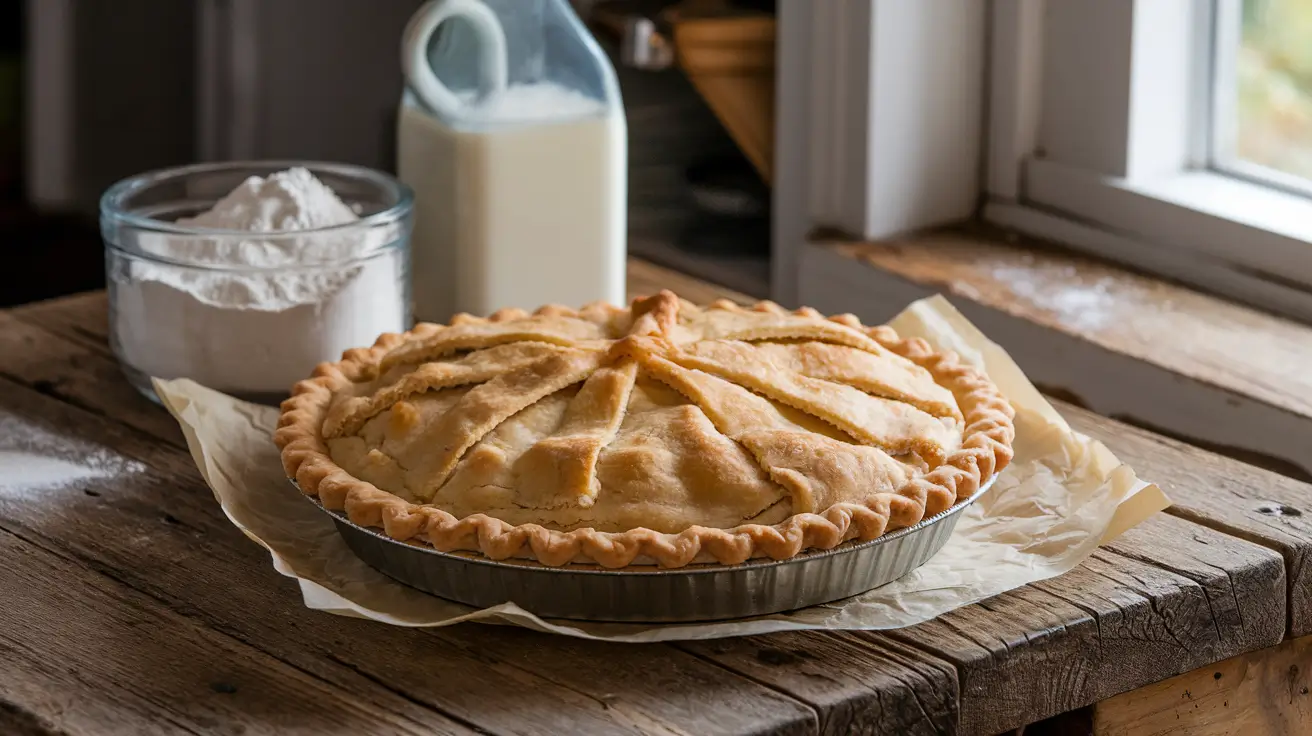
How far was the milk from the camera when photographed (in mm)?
1517

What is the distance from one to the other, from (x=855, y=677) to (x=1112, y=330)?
75 centimetres

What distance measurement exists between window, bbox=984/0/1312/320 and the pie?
577 mm

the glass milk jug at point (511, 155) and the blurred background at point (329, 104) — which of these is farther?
the blurred background at point (329, 104)

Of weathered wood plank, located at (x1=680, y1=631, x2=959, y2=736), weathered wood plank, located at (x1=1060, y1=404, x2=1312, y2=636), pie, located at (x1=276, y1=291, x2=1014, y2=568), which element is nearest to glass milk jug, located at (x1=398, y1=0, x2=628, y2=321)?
pie, located at (x1=276, y1=291, x2=1014, y2=568)

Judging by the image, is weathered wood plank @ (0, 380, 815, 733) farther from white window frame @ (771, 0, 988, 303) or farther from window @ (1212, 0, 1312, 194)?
window @ (1212, 0, 1312, 194)

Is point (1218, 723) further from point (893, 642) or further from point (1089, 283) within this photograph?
point (1089, 283)

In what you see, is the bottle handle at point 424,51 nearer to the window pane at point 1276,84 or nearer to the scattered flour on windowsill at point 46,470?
the scattered flour on windowsill at point 46,470

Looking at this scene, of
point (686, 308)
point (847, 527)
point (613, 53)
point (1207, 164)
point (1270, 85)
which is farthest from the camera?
point (613, 53)

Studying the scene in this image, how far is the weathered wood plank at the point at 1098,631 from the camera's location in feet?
3.24

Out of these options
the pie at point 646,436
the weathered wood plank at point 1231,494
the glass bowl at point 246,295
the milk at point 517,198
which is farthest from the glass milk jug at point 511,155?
the weathered wood plank at point 1231,494

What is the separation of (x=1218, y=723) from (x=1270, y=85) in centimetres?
87

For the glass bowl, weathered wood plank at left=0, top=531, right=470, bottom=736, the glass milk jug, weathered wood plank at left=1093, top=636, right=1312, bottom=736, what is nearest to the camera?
weathered wood plank at left=0, top=531, right=470, bottom=736

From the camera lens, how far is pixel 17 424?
1.39 meters

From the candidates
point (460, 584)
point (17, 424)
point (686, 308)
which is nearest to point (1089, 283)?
point (686, 308)
